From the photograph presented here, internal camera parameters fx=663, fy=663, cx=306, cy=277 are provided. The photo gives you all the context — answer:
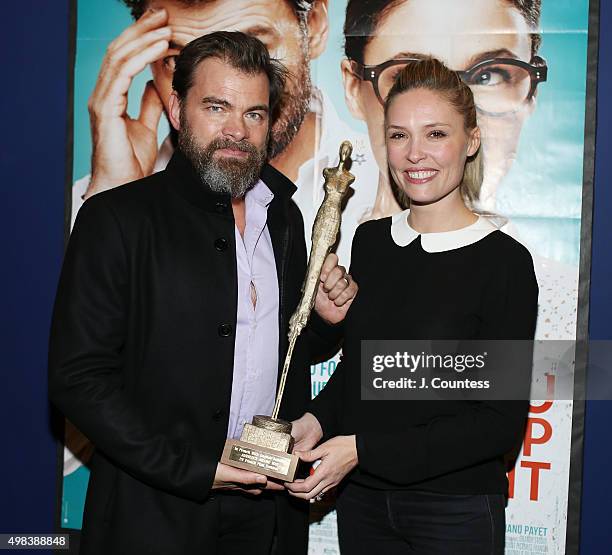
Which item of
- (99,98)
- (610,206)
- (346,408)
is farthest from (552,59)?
(99,98)

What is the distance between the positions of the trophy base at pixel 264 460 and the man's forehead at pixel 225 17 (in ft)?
4.49

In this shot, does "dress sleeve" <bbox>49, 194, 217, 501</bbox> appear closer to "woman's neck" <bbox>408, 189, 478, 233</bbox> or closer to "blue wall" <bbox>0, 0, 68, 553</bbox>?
"woman's neck" <bbox>408, 189, 478, 233</bbox>

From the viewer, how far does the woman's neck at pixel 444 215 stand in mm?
1585

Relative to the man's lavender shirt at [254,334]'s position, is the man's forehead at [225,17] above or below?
above

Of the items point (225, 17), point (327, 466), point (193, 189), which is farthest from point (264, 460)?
point (225, 17)

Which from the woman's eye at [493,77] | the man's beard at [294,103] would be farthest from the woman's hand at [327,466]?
the woman's eye at [493,77]

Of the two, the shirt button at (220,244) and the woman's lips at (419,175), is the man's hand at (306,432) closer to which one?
the shirt button at (220,244)

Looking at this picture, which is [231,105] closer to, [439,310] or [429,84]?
[429,84]

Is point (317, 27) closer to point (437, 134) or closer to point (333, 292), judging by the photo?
point (437, 134)

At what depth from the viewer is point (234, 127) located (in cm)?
151

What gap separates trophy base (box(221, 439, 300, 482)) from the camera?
1362 mm

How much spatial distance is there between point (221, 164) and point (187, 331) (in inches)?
15.2

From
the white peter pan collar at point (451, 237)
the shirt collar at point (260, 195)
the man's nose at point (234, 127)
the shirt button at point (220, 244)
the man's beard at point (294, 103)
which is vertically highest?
the man's beard at point (294, 103)

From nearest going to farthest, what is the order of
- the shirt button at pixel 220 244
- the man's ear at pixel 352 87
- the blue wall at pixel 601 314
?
the shirt button at pixel 220 244, the blue wall at pixel 601 314, the man's ear at pixel 352 87
